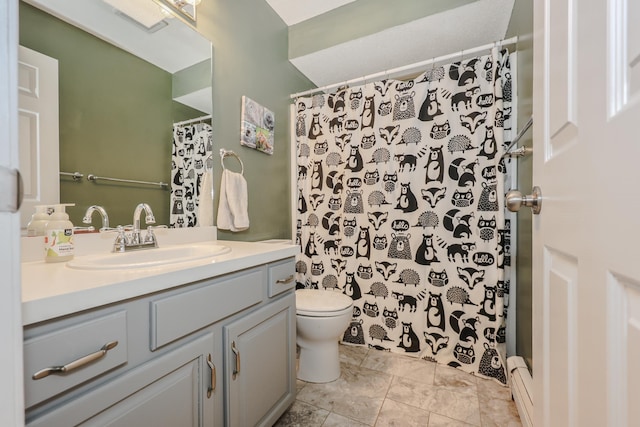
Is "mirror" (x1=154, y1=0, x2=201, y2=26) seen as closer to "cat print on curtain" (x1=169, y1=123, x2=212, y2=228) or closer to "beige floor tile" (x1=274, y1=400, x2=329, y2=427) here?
"cat print on curtain" (x1=169, y1=123, x2=212, y2=228)

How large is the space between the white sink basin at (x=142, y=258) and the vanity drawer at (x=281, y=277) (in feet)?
0.68

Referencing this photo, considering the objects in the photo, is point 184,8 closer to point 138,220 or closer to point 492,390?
point 138,220

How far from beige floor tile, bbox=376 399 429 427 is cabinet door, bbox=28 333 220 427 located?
2.74 feet

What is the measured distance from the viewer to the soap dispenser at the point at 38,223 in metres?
0.89

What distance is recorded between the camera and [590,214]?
1.31 ft

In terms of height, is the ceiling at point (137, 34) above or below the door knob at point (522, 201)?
above

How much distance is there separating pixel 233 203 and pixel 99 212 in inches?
25.4

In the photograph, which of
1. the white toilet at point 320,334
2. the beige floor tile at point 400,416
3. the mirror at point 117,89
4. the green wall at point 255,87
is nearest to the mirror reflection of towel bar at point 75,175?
the mirror at point 117,89

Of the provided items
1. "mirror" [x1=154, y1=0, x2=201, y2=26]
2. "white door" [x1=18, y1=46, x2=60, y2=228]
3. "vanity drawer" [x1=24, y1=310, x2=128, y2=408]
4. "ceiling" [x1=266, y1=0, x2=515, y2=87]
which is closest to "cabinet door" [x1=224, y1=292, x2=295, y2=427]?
"vanity drawer" [x1=24, y1=310, x2=128, y2=408]

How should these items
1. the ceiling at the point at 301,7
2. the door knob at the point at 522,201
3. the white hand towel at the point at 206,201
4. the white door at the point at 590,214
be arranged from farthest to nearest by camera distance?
the ceiling at the point at 301,7 < the white hand towel at the point at 206,201 < the door knob at the point at 522,201 < the white door at the point at 590,214

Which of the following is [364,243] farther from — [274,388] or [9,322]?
[9,322]

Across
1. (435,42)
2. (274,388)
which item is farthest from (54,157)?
(435,42)

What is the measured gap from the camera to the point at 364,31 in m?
1.87

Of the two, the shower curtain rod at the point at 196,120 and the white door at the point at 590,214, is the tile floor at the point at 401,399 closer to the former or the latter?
the white door at the point at 590,214
